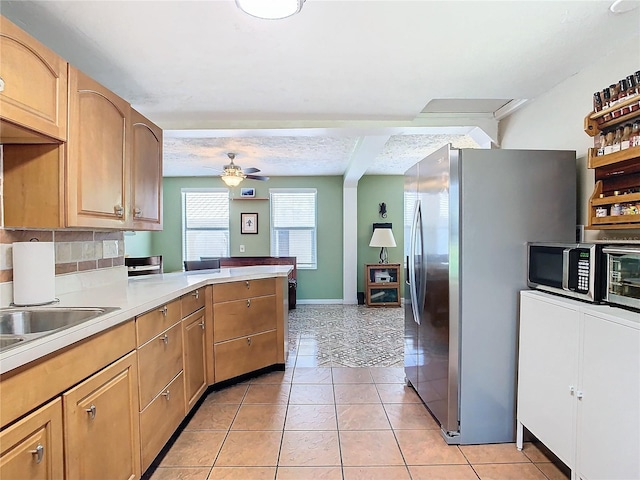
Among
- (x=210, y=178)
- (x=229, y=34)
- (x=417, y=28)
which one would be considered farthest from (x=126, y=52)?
(x=210, y=178)

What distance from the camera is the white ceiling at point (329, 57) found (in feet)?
5.21

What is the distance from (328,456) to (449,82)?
2401 mm

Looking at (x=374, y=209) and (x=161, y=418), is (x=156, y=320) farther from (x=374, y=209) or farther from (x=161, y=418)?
(x=374, y=209)

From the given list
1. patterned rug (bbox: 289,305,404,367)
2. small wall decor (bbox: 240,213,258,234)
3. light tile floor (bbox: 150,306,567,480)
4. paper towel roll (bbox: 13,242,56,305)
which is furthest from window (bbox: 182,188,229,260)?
paper towel roll (bbox: 13,242,56,305)

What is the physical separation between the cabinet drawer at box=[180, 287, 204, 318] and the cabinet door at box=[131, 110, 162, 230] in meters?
0.56

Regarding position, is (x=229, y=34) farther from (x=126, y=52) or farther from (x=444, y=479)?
(x=444, y=479)

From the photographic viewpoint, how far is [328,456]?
77.8 inches

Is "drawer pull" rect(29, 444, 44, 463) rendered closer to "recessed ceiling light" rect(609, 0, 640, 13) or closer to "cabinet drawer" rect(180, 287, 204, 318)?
"cabinet drawer" rect(180, 287, 204, 318)

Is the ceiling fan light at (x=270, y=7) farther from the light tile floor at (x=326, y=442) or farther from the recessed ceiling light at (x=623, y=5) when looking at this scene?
the light tile floor at (x=326, y=442)

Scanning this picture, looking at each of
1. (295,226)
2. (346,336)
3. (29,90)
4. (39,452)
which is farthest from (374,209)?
(39,452)

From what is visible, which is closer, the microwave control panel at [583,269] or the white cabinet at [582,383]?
the white cabinet at [582,383]

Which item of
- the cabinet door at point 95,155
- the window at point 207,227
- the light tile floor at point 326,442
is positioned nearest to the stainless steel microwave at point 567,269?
the light tile floor at point 326,442

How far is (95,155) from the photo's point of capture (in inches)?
72.0

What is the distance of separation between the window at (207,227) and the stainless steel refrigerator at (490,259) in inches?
202
